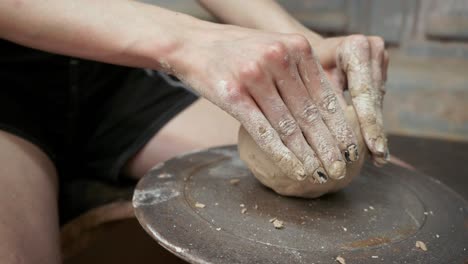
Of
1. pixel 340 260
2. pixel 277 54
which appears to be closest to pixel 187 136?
pixel 277 54

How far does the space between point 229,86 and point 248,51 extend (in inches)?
2.6

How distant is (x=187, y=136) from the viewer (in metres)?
1.23

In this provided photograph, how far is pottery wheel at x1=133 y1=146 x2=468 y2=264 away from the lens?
73 centimetres

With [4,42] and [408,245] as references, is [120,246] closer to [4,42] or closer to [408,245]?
[4,42]

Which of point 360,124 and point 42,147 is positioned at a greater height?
point 360,124

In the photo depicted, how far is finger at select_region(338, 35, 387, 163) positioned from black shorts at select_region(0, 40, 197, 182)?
0.48 metres

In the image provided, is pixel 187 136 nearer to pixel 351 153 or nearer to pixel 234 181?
pixel 234 181

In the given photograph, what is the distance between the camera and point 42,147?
1069 mm

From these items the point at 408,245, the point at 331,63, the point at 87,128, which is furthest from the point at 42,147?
the point at 408,245

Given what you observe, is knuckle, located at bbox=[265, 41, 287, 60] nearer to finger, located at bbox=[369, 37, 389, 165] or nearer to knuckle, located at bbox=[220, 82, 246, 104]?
knuckle, located at bbox=[220, 82, 246, 104]

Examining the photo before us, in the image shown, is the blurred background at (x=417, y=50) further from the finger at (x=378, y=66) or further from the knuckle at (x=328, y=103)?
the knuckle at (x=328, y=103)

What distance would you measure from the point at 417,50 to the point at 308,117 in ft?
4.70

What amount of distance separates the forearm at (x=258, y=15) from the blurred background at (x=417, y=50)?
0.95 meters

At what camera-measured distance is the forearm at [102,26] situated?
33.9 inches
